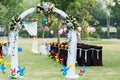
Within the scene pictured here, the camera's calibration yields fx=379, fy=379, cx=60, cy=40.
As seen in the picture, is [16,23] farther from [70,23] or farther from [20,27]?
[70,23]

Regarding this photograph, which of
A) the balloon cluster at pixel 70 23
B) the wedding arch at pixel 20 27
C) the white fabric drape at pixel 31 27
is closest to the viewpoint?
the wedding arch at pixel 20 27

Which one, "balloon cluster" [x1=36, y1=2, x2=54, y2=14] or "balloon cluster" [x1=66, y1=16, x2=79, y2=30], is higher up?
"balloon cluster" [x1=36, y1=2, x2=54, y2=14]

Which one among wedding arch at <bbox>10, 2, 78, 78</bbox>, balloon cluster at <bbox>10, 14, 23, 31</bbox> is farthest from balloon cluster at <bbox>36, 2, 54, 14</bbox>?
balloon cluster at <bbox>10, 14, 23, 31</bbox>

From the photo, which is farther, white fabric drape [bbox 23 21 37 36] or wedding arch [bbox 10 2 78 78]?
white fabric drape [bbox 23 21 37 36]

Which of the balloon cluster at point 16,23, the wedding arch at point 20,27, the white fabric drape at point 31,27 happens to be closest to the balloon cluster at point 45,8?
the wedding arch at point 20,27

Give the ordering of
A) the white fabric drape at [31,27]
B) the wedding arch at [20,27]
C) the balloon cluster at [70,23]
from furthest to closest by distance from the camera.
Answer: the white fabric drape at [31,27] < the balloon cluster at [70,23] < the wedding arch at [20,27]

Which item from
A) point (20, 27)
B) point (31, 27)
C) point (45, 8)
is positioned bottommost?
point (20, 27)

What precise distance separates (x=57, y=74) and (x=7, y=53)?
13.0 meters

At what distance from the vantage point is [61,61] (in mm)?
20359

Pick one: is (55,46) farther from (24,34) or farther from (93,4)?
(24,34)

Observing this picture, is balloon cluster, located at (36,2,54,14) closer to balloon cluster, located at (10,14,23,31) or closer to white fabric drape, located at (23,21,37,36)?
balloon cluster, located at (10,14,23,31)

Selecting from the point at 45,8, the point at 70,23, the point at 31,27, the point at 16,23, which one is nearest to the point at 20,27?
the point at 16,23

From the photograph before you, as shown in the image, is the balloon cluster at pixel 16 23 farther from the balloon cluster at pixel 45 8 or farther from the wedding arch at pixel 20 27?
the balloon cluster at pixel 45 8

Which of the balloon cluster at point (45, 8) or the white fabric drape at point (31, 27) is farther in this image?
the white fabric drape at point (31, 27)
